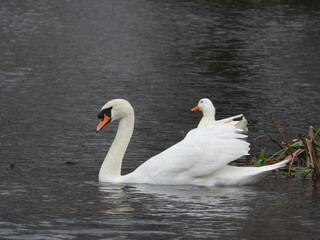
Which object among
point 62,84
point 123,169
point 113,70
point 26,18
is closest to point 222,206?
point 123,169

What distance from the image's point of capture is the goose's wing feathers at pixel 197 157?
12.3m

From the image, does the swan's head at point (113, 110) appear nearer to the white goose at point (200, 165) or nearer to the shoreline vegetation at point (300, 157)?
the white goose at point (200, 165)

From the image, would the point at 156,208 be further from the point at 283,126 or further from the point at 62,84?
the point at 62,84

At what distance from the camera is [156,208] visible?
1122 cm

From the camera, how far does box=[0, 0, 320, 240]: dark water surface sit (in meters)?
10.7

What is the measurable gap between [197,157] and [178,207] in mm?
1136

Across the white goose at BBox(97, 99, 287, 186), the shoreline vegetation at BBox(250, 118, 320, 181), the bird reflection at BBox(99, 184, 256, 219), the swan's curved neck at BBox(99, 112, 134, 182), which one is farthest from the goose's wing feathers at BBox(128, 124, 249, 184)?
the shoreline vegetation at BBox(250, 118, 320, 181)

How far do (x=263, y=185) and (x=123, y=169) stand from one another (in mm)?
1966

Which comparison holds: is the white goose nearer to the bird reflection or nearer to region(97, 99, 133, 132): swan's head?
the bird reflection

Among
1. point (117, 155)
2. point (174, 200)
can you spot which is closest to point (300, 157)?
point (117, 155)

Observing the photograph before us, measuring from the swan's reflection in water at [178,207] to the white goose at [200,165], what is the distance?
109 millimetres

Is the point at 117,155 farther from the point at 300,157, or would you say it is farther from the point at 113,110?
the point at 300,157

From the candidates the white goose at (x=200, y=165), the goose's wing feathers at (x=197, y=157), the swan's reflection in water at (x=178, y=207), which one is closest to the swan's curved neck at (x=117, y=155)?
the white goose at (x=200, y=165)

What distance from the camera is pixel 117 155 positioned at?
12891 millimetres
